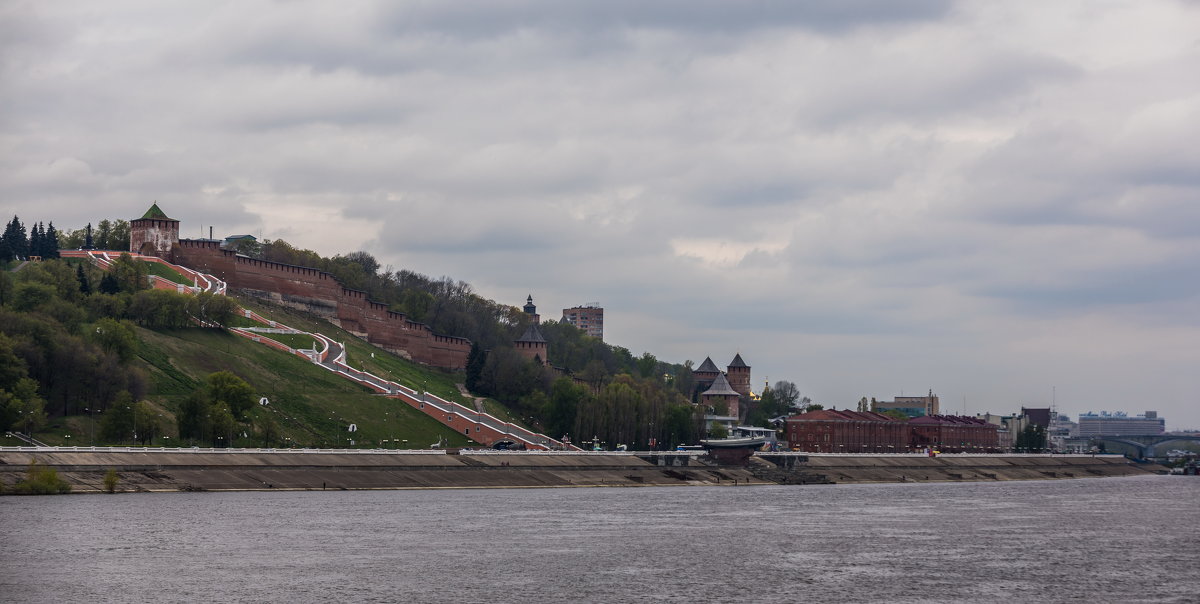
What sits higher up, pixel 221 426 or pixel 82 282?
pixel 82 282

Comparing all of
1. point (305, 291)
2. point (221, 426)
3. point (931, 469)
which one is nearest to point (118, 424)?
point (221, 426)

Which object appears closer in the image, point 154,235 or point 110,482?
point 110,482

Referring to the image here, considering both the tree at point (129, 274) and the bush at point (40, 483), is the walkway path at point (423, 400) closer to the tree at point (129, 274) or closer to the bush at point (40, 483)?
the tree at point (129, 274)

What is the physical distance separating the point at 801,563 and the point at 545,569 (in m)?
12.2

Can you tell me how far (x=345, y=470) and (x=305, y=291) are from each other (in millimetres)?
68741

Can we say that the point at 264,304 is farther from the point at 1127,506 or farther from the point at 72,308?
the point at 1127,506

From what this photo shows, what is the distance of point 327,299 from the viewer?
17025 cm

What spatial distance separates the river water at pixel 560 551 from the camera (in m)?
48.8

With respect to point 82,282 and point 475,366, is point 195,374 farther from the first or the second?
point 475,366

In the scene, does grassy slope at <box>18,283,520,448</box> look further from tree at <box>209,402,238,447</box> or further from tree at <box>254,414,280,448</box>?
tree at <box>209,402,238,447</box>

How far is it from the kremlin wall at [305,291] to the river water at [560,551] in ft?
248

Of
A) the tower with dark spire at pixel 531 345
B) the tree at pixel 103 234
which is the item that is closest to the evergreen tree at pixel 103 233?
the tree at pixel 103 234

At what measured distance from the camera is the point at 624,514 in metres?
83.6

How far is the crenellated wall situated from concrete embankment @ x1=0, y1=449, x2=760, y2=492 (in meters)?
48.4
